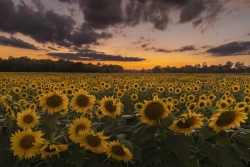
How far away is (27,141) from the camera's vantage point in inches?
108

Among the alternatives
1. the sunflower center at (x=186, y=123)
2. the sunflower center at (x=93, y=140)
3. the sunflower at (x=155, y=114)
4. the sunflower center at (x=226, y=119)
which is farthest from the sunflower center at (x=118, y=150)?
the sunflower center at (x=226, y=119)

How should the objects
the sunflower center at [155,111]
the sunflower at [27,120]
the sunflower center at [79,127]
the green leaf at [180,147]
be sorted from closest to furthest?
1. the green leaf at [180,147]
2. the sunflower center at [155,111]
3. the sunflower center at [79,127]
4. the sunflower at [27,120]

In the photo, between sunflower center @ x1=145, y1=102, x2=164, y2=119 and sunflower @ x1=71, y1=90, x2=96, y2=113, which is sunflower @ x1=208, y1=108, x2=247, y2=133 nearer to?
sunflower center @ x1=145, y1=102, x2=164, y2=119

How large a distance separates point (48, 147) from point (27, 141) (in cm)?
35

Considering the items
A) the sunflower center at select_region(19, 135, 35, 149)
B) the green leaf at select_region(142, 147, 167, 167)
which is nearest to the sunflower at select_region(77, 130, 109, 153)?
the green leaf at select_region(142, 147, 167, 167)

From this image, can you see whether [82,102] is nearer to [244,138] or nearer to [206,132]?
[206,132]

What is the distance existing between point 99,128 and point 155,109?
33.7 inches

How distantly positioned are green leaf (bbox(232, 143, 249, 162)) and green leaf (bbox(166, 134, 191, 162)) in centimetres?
54

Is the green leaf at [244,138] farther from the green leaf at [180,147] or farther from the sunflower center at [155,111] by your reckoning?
the sunflower center at [155,111]

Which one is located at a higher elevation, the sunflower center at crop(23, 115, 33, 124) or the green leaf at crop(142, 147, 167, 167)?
the sunflower center at crop(23, 115, 33, 124)

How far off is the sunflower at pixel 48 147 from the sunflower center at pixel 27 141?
0.18 m

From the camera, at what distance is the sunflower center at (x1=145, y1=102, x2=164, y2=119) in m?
2.70

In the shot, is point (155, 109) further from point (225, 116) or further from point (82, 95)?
point (82, 95)

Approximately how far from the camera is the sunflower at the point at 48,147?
98.3 inches
